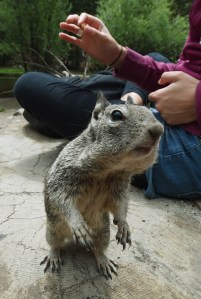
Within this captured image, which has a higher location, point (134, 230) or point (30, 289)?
point (30, 289)

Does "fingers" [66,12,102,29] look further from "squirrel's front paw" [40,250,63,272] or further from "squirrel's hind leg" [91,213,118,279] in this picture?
"squirrel's front paw" [40,250,63,272]

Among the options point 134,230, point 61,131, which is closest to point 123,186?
point 134,230

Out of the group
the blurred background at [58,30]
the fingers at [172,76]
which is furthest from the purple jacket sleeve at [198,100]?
the blurred background at [58,30]

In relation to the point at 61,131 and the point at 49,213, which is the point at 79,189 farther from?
the point at 61,131

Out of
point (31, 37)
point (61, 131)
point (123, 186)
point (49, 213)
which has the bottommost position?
point (31, 37)

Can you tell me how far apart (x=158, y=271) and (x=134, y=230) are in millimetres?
323

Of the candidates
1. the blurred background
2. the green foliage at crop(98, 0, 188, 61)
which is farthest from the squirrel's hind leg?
the green foliage at crop(98, 0, 188, 61)

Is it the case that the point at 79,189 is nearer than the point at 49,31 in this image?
Yes

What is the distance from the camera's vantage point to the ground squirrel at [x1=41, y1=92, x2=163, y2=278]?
3.74 feet

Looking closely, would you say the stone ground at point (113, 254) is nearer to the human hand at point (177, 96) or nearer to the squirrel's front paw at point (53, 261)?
the squirrel's front paw at point (53, 261)

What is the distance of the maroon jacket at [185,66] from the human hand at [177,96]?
Answer: 0.06 metres

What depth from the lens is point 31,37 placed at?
6.43 meters

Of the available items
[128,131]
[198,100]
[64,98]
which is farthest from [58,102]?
[128,131]

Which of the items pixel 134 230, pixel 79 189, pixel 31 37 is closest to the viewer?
pixel 79 189
